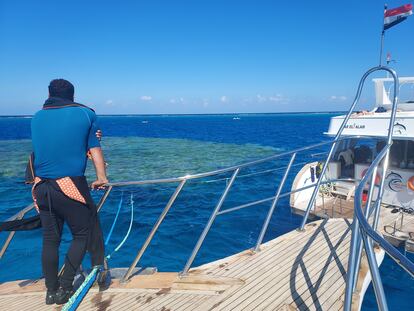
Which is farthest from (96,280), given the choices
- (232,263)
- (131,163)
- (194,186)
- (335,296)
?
(131,163)

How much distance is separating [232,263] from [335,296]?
114 centimetres

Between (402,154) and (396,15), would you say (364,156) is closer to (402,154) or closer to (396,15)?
(402,154)

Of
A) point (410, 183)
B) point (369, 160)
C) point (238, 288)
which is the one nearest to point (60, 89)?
point (238, 288)

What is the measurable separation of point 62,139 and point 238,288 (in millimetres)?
2169

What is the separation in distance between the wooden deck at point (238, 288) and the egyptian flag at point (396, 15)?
5.76 m

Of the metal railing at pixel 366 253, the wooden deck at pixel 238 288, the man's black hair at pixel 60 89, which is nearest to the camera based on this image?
the metal railing at pixel 366 253

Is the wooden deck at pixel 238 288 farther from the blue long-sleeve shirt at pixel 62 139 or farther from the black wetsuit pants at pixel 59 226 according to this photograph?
the blue long-sleeve shirt at pixel 62 139

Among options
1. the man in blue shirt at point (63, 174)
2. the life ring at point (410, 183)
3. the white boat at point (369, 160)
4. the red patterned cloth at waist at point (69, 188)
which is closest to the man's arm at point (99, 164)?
the man in blue shirt at point (63, 174)

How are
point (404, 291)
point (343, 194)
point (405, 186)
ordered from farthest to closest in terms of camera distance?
point (343, 194)
point (405, 186)
point (404, 291)

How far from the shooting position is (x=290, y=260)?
3.57 meters

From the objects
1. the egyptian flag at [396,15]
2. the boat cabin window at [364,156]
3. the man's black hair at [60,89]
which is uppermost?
the egyptian flag at [396,15]

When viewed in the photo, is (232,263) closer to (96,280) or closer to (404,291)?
(96,280)

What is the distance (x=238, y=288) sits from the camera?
119 inches

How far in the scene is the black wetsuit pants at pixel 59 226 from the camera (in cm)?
268
